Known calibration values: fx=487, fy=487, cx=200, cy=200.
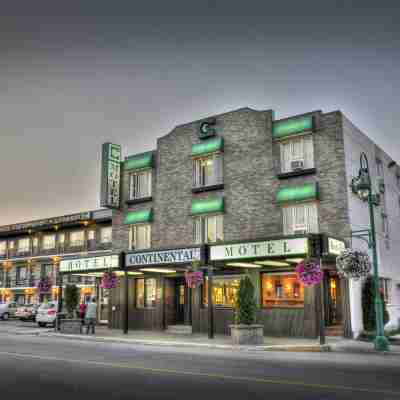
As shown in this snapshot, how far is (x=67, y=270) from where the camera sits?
99.5 ft

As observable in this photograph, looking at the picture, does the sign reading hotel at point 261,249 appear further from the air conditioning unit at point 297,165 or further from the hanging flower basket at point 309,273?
the air conditioning unit at point 297,165

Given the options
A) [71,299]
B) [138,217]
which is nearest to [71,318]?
[71,299]

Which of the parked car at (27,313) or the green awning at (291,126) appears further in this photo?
the parked car at (27,313)

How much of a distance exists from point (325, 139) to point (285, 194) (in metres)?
3.40

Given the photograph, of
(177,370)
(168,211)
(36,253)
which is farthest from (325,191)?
(36,253)

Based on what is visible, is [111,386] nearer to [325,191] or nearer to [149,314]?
[325,191]

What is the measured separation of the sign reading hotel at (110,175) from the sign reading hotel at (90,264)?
4.24 m

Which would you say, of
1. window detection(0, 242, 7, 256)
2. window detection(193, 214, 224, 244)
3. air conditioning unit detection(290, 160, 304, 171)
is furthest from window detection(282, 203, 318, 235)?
window detection(0, 242, 7, 256)

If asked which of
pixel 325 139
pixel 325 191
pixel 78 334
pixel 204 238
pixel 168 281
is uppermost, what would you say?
pixel 325 139

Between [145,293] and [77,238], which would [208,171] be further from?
[77,238]

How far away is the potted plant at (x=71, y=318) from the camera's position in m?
27.6

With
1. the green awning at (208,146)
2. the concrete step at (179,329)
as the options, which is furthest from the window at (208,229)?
the concrete step at (179,329)

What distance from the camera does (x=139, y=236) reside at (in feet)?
105

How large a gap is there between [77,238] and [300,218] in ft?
103
